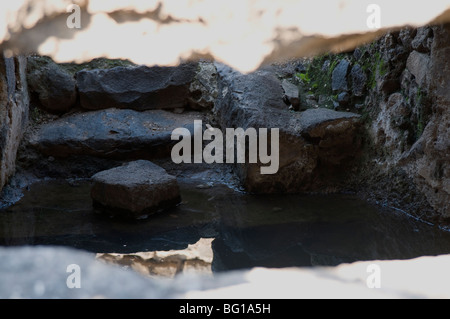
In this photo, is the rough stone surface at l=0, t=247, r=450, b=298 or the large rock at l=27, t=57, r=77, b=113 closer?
the rough stone surface at l=0, t=247, r=450, b=298

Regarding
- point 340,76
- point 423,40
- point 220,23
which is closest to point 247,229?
point 220,23

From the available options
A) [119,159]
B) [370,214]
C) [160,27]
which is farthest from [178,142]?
[370,214]

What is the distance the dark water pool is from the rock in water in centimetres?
10

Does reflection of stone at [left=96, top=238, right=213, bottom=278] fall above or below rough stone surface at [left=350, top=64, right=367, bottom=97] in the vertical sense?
below

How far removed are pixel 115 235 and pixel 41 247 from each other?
0.48 metres

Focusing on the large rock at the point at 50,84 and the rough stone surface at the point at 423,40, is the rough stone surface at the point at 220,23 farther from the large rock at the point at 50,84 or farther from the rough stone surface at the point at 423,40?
the large rock at the point at 50,84

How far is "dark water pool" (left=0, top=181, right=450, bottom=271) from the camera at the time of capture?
281 centimetres

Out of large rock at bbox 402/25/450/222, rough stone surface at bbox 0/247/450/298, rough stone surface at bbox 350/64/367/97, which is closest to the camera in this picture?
rough stone surface at bbox 0/247/450/298

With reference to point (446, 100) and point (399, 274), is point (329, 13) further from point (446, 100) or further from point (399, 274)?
point (399, 274)

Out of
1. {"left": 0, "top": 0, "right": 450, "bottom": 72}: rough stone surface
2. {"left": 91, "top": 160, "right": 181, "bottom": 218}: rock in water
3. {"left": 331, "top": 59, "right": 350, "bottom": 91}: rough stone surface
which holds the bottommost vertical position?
{"left": 91, "top": 160, "right": 181, "bottom": 218}: rock in water

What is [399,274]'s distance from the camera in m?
2.44

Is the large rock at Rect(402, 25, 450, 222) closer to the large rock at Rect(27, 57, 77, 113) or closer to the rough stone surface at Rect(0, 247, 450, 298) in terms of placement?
the rough stone surface at Rect(0, 247, 450, 298)

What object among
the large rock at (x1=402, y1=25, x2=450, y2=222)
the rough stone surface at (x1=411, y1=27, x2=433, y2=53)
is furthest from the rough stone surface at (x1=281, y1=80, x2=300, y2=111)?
the large rock at (x1=402, y1=25, x2=450, y2=222)

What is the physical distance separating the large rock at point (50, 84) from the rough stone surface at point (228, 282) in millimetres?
2738
